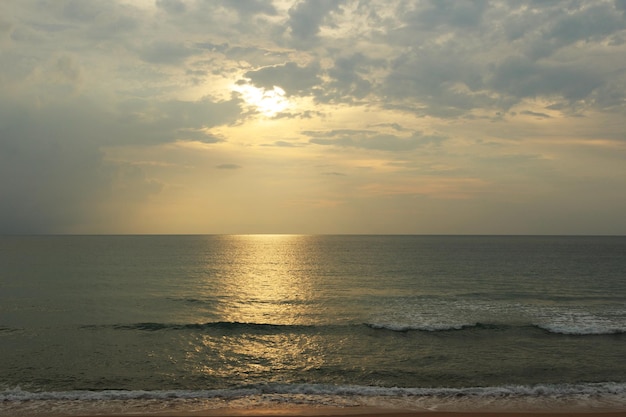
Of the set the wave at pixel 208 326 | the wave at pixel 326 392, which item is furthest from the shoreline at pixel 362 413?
the wave at pixel 208 326

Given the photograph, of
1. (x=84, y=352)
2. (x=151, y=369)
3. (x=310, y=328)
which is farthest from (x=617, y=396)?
(x=84, y=352)

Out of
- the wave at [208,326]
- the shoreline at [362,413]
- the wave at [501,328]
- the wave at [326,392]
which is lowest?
the wave at [208,326]

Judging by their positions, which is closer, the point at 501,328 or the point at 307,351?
the point at 307,351

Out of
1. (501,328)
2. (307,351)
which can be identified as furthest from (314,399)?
(501,328)

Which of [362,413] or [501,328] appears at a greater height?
[362,413]

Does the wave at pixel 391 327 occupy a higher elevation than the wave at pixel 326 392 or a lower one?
lower

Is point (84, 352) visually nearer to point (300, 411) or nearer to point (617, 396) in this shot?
point (300, 411)

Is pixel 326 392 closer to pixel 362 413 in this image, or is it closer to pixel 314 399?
pixel 314 399

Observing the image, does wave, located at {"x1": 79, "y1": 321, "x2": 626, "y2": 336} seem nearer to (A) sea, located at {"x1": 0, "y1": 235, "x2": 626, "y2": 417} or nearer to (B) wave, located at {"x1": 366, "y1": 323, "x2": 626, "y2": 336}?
(B) wave, located at {"x1": 366, "y1": 323, "x2": 626, "y2": 336}

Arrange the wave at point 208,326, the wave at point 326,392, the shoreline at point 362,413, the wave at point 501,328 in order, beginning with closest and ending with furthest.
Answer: the shoreline at point 362,413, the wave at point 326,392, the wave at point 501,328, the wave at point 208,326

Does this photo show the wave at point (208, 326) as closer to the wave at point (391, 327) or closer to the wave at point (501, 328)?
the wave at point (391, 327)

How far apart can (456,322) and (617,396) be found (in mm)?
13812

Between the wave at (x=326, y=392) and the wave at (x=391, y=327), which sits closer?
the wave at (x=326, y=392)

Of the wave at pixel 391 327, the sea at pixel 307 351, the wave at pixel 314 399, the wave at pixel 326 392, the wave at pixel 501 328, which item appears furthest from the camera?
the wave at pixel 391 327
